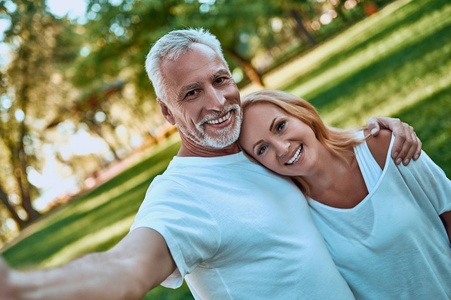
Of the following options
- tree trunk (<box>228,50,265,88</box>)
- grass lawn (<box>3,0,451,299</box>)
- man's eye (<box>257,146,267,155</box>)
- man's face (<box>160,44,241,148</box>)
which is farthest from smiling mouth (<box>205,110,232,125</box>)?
tree trunk (<box>228,50,265,88</box>)

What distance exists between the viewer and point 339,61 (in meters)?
16.9

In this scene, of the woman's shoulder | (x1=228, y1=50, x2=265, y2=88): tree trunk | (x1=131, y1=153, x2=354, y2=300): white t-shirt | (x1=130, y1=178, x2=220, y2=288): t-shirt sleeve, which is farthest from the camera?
(x1=228, y1=50, x2=265, y2=88): tree trunk

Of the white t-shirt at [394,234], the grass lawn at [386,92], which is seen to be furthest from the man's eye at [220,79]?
the grass lawn at [386,92]

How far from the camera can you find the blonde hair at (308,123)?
280cm

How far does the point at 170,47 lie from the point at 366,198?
143 cm

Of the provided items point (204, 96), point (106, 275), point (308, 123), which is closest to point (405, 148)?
point (308, 123)

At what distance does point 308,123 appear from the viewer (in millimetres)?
2852

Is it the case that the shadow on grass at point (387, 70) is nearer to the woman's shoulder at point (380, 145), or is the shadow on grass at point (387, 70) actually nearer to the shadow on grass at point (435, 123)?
the shadow on grass at point (435, 123)

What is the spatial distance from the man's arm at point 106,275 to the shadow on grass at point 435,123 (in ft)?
12.9

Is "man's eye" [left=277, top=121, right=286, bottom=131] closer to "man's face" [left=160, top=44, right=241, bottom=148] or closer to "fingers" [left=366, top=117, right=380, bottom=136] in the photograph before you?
"man's face" [left=160, top=44, right=241, bottom=148]


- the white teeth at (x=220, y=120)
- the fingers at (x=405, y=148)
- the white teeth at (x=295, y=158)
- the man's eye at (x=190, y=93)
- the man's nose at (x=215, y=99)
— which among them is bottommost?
the fingers at (x=405, y=148)

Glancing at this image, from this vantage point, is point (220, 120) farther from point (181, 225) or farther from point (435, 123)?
point (435, 123)

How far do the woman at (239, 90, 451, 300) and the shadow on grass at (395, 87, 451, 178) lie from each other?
8.09 ft

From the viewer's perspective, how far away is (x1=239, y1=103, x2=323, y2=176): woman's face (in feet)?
8.81
